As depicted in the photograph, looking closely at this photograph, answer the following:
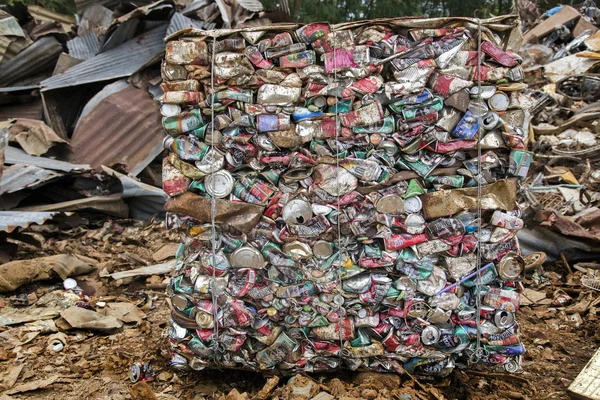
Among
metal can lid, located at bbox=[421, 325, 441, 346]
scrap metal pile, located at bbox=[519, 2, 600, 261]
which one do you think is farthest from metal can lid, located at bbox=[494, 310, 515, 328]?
scrap metal pile, located at bbox=[519, 2, 600, 261]

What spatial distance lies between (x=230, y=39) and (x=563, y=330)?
2838 millimetres

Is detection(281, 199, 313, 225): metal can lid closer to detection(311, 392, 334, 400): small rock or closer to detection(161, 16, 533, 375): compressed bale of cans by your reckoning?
detection(161, 16, 533, 375): compressed bale of cans

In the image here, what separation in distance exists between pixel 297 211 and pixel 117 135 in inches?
154

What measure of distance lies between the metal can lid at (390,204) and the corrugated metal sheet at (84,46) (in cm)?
520

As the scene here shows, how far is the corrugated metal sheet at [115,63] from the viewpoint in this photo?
6238mm

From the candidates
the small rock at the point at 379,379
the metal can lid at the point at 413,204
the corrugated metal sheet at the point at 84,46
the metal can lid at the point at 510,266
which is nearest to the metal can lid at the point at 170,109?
the metal can lid at the point at 413,204

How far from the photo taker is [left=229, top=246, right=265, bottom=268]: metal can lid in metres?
2.75

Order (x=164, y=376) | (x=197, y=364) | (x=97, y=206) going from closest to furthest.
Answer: (x=197, y=364) < (x=164, y=376) < (x=97, y=206)

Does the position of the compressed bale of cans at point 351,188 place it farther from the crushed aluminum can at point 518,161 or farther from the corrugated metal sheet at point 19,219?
the corrugated metal sheet at point 19,219

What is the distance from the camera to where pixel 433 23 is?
2.57m

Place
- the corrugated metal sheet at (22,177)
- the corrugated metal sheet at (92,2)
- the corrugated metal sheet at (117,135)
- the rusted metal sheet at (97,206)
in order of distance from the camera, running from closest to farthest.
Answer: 1. the corrugated metal sheet at (22,177)
2. the rusted metal sheet at (97,206)
3. the corrugated metal sheet at (117,135)
4. the corrugated metal sheet at (92,2)

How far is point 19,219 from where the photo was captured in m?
4.47

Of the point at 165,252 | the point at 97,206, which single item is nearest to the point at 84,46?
the point at 97,206

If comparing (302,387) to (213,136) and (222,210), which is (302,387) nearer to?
(222,210)
